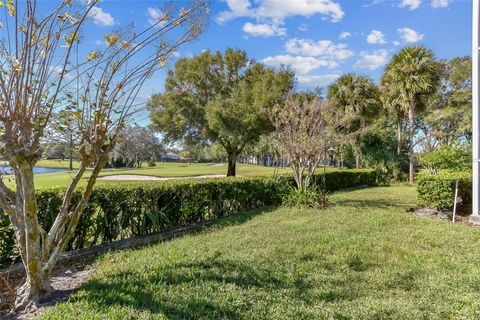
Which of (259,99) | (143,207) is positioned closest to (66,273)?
(143,207)

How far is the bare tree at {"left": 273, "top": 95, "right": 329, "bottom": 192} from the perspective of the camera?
8148 mm

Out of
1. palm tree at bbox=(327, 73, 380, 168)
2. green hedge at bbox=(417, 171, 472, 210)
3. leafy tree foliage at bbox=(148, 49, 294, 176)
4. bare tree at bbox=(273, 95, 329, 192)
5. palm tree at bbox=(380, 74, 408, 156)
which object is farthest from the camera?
palm tree at bbox=(327, 73, 380, 168)

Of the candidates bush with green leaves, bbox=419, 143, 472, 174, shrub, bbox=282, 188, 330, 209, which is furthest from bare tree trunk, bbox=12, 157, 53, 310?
bush with green leaves, bbox=419, 143, 472, 174

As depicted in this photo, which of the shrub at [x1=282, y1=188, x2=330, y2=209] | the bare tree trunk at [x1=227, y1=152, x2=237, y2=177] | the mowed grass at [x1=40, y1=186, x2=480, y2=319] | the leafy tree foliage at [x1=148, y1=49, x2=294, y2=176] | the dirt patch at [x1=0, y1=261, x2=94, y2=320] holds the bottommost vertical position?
the dirt patch at [x1=0, y1=261, x2=94, y2=320]

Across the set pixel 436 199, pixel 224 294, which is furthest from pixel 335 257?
pixel 436 199

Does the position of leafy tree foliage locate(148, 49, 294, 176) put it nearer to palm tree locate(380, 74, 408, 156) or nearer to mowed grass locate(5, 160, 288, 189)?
mowed grass locate(5, 160, 288, 189)

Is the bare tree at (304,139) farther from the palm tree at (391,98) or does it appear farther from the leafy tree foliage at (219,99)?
the palm tree at (391,98)

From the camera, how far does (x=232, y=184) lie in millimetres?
7215

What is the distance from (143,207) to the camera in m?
5.17

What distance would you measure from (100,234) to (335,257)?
12.0 ft

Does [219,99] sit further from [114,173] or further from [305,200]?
[114,173]

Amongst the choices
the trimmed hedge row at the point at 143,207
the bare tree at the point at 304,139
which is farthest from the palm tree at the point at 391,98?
the trimmed hedge row at the point at 143,207

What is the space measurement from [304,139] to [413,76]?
467 inches

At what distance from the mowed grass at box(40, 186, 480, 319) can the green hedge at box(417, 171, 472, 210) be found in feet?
6.52
